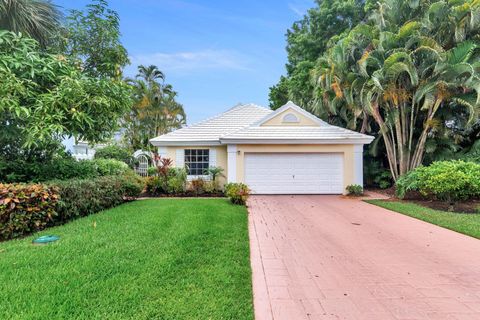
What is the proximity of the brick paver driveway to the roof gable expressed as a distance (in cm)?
671

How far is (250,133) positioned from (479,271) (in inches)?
392

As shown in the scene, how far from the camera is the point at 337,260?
5125 mm

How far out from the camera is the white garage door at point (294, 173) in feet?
44.5

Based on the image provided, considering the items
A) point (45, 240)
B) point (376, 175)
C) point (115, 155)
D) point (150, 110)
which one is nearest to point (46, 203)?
point (45, 240)

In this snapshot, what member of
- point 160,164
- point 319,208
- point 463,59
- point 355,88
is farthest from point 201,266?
point 463,59

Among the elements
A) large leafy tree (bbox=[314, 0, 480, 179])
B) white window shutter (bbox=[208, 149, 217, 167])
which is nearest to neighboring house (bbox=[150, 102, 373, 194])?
white window shutter (bbox=[208, 149, 217, 167])

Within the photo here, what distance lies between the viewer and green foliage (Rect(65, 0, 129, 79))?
8.52 m

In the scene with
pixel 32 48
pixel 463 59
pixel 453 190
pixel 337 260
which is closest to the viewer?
pixel 337 260

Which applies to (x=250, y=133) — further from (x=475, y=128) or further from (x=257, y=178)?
(x=475, y=128)

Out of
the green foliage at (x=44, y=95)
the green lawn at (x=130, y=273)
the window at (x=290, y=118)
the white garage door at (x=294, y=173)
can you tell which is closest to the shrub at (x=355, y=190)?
the white garage door at (x=294, y=173)

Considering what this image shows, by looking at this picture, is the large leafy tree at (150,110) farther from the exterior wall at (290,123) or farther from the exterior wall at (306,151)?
the exterior wall at (290,123)

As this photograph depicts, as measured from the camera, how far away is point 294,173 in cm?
1361

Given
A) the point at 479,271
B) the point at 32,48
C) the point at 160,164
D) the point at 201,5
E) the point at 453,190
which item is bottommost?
the point at 479,271

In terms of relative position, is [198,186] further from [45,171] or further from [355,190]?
[355,190]
